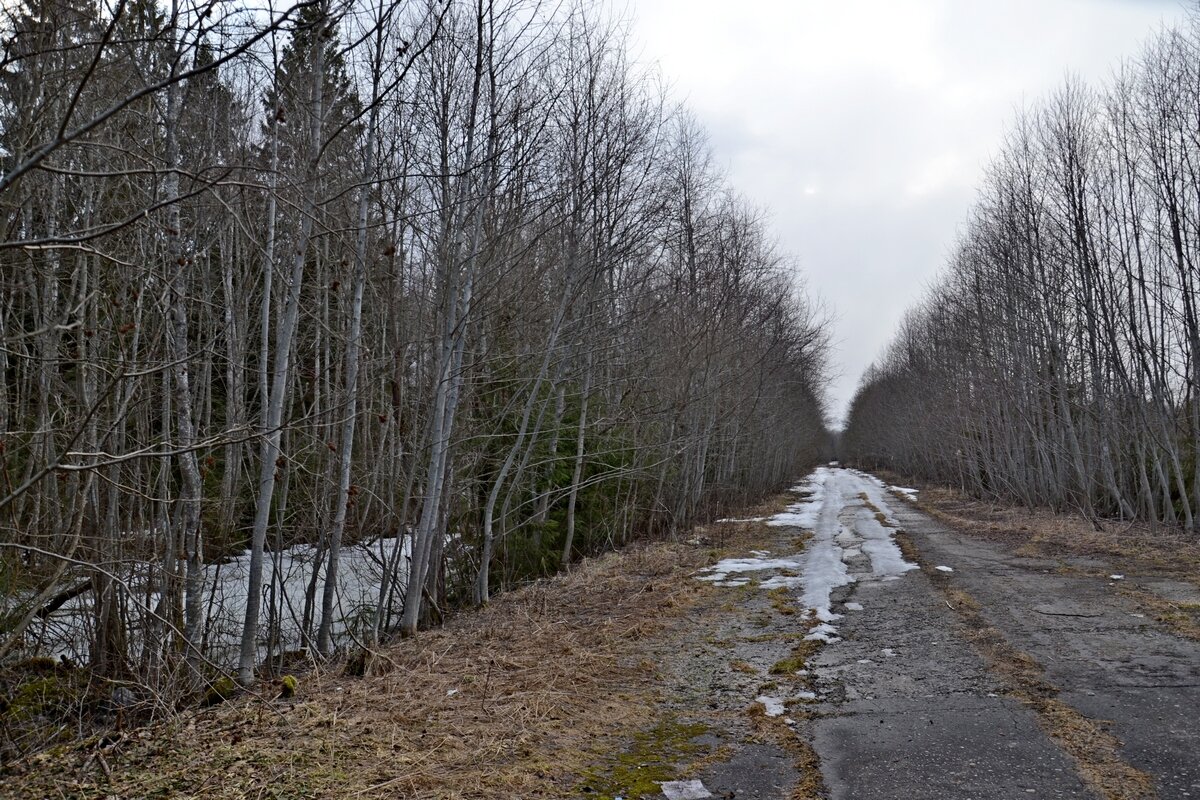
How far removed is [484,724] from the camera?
4.43 m

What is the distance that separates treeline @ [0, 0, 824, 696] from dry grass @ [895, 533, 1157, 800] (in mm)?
3838

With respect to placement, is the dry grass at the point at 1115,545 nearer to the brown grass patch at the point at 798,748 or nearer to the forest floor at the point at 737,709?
the forest floor at the point at 737,709

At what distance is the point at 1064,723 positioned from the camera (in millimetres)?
4262

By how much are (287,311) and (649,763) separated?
4182 millimetres

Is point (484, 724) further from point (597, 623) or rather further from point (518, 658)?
point (597, 623)

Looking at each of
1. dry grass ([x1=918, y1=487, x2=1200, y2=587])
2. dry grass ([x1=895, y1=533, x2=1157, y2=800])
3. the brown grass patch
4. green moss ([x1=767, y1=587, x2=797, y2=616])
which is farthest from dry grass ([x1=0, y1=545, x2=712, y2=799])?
dry grass ([x1=918, y1=487, x2=1200, y2=587])

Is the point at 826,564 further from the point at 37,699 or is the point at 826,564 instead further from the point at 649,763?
the point at 37,699

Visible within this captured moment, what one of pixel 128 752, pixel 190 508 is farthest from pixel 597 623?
pixel 128 752

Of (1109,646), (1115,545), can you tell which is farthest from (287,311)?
(1115,545)

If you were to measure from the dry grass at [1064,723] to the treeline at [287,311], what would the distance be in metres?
3.84

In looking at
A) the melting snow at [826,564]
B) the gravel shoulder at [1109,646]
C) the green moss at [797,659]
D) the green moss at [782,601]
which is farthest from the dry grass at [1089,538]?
the green moss at [797,659]

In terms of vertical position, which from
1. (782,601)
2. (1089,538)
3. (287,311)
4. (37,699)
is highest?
(287,311)

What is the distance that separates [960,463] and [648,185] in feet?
71.8

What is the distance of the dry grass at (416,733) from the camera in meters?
3.52
